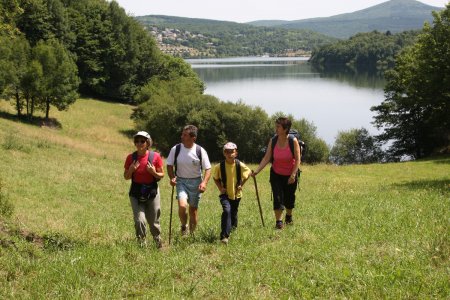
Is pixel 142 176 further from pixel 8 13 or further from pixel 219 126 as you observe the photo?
pixel 219 126

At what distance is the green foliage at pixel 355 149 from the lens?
54.7 m

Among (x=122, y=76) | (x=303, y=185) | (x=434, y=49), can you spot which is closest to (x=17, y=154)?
(x=303, y=185)

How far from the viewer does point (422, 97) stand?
39375 mm

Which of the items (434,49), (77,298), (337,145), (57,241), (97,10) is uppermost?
(97,10)

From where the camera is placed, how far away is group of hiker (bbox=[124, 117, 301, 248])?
8.11m

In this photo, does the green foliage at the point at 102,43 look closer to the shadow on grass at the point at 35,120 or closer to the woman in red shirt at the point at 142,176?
the shadow on grass at the point at 35,120

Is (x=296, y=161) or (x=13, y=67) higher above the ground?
(x=13, y=67)

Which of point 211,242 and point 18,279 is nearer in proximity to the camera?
point 18,279

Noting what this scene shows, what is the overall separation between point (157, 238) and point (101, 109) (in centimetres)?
5845

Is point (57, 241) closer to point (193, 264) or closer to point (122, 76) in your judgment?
point (193, 264)

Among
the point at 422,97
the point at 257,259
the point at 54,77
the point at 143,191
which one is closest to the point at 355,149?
the point at 422,97

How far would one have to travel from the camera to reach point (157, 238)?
8.46m

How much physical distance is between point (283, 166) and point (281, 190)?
1.87 ft

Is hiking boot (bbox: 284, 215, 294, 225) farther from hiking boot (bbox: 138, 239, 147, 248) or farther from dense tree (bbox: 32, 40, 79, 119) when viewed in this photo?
dense tree (bbox: 32, 40, 79, 119)
